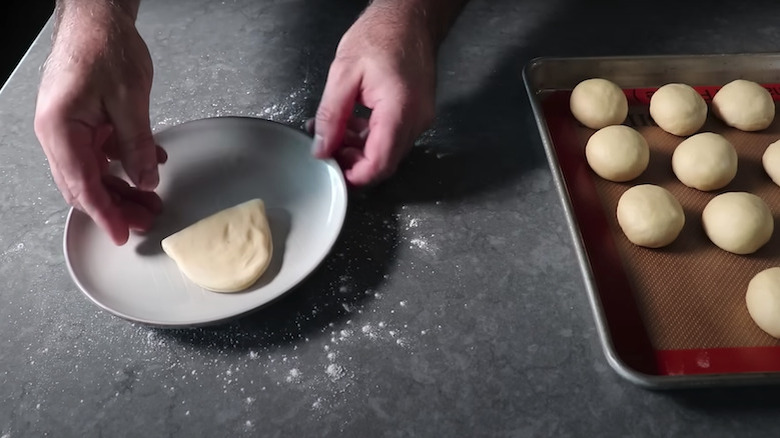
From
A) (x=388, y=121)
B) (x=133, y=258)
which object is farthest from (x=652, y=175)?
(x=133, y=258)

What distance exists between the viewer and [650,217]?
3.19 feet

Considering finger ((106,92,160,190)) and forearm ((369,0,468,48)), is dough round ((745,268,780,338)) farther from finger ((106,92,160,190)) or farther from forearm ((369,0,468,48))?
finger ((106,92,160,190))

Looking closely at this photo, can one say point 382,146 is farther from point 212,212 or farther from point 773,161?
point 773,161

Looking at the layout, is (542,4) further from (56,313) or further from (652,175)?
(56,313)

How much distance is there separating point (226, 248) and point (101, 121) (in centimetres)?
26

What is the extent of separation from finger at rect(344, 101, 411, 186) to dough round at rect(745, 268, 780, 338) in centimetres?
58

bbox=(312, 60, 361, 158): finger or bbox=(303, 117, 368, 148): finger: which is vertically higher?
bbox=(312, 60, 361, 158): finger

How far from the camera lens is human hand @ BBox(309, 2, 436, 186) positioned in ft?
3.23

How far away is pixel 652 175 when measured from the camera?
1135mm

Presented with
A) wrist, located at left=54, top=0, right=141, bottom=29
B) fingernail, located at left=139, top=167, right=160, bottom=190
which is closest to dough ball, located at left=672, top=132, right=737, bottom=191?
fingernail, located at left=139, top=167, right=160, bottom=190

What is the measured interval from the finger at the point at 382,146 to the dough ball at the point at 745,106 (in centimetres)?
64

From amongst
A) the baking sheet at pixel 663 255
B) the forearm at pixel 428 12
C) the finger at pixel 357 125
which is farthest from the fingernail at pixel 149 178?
the baking sheet at pixel 663 255

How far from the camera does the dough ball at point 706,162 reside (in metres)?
1.06

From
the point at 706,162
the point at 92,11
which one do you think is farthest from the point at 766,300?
the point at 92,11
